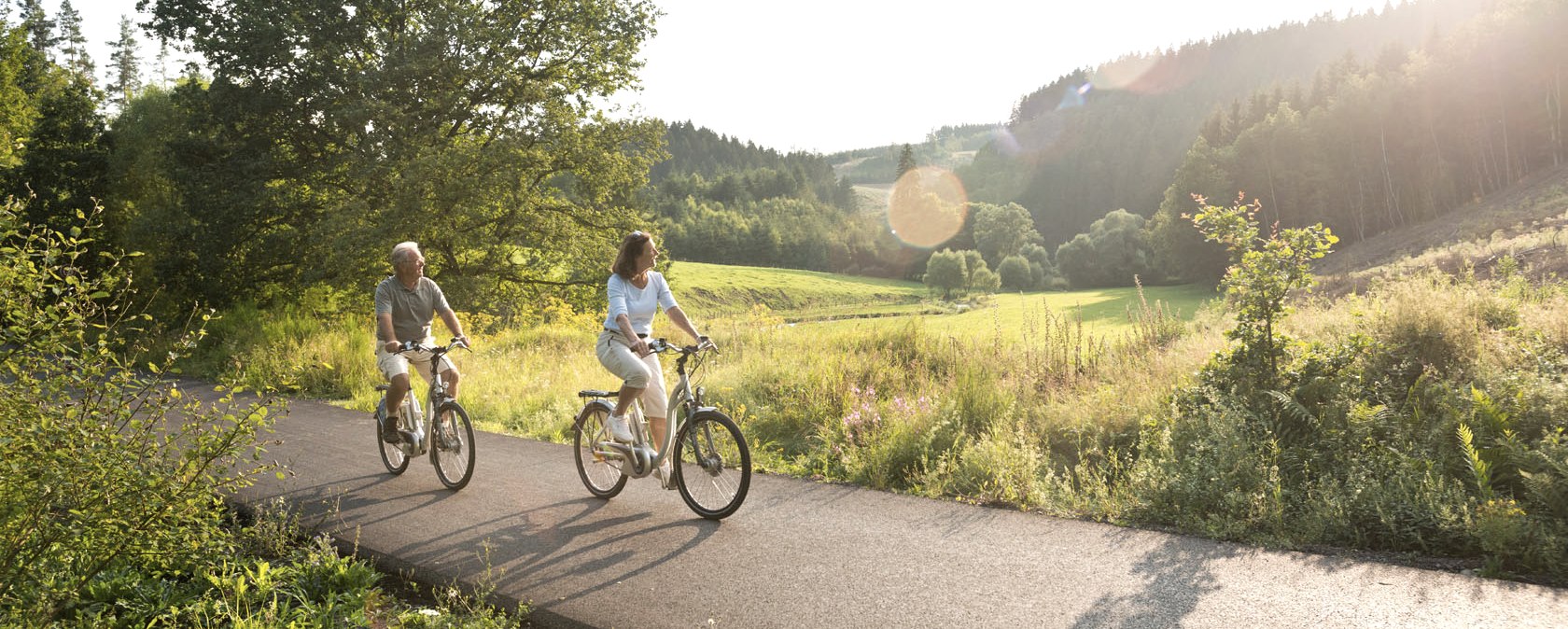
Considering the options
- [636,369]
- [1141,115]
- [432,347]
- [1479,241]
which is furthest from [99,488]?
[1141,115]

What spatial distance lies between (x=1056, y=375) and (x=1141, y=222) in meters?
108

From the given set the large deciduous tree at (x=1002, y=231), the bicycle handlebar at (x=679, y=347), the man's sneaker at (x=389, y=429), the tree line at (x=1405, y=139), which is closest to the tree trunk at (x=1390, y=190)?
the tree line at (x=1405, y=139)

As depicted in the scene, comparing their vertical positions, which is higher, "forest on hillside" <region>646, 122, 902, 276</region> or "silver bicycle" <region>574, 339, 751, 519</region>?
"forest on hillside" <region>646, 122, 902, 276</region>

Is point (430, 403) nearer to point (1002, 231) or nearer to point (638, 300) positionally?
point (638, 300)

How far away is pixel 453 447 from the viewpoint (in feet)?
23.0

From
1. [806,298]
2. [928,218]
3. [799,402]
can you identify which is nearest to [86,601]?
[799,402]

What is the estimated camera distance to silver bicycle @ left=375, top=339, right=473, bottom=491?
274 inches

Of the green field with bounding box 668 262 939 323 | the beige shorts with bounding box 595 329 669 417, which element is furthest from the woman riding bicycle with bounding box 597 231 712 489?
the green field with bounding box 668 262 939 323

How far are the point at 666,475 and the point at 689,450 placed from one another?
32 cm

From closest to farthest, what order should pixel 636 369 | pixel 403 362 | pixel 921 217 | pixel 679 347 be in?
pixel 679 347 → pixel 636 369 → pixel 403 362 → pixel 921 217

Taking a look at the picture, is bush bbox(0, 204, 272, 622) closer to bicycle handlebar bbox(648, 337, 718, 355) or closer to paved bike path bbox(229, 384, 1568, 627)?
paved bike path bbox(229, 384, 1568, 627)

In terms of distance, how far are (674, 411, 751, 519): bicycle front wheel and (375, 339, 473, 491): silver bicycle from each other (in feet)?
6.68

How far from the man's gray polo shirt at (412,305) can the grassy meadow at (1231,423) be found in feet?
3.05

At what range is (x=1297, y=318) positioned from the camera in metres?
8.78
